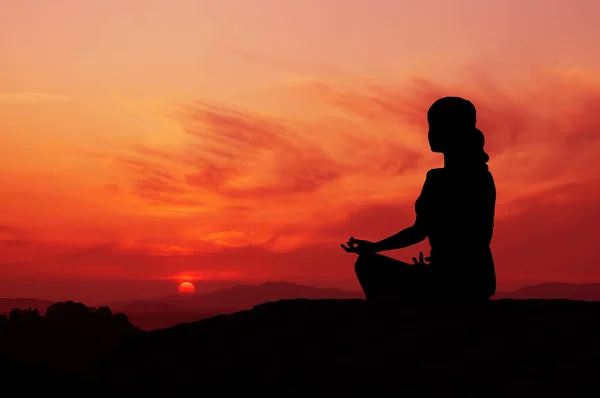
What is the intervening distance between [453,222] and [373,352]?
7.49ft

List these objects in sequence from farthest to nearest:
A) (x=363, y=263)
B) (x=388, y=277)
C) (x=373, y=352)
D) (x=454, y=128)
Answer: (x=363, y=263) < (x=388, y=277) < (x=454, y=128) < (x=373, y=352)

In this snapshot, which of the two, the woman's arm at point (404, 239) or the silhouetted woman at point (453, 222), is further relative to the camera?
the woman's arm at point (404, 239)

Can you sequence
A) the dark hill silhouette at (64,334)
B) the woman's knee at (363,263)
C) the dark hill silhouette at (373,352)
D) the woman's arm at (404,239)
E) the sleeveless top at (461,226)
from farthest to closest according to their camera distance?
the dark hill silhouette at (64,334) < the woman's knee at (363,263) < the woman's arm at (404,239) < the sleeveless top at (461,226) < the dark hill silhouette at (373,352)

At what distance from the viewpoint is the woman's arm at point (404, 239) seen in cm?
1016

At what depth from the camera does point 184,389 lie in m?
9.00

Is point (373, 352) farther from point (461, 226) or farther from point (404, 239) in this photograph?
point (461, 226)

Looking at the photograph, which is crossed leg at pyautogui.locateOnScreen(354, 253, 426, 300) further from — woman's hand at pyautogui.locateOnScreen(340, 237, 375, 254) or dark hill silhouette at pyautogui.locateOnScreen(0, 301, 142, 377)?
dark hill silhouette at pyautogui.locateOnScreen(0, 301, 142, 377)

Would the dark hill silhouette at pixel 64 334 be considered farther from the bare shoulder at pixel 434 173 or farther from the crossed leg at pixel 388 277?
the bare shoulder at pixel 434 173

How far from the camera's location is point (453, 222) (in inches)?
398

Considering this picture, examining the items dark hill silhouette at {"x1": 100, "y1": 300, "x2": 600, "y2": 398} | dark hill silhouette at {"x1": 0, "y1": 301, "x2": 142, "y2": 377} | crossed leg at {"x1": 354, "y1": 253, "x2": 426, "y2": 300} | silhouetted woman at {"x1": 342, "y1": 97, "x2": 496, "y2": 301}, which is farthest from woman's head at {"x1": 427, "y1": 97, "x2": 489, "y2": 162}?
dark hill silhouette at {"x1": 0, "y1": 301, "x2": 142, "y2": 377}

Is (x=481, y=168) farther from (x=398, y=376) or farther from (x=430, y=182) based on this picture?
(x=398, y=376)

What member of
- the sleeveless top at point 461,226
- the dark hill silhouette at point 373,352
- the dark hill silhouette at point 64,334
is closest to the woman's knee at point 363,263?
the dark hill silhouette at point 373,352

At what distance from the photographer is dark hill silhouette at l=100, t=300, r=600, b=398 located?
7609mm

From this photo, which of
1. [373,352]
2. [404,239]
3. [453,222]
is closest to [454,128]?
[453,222]
